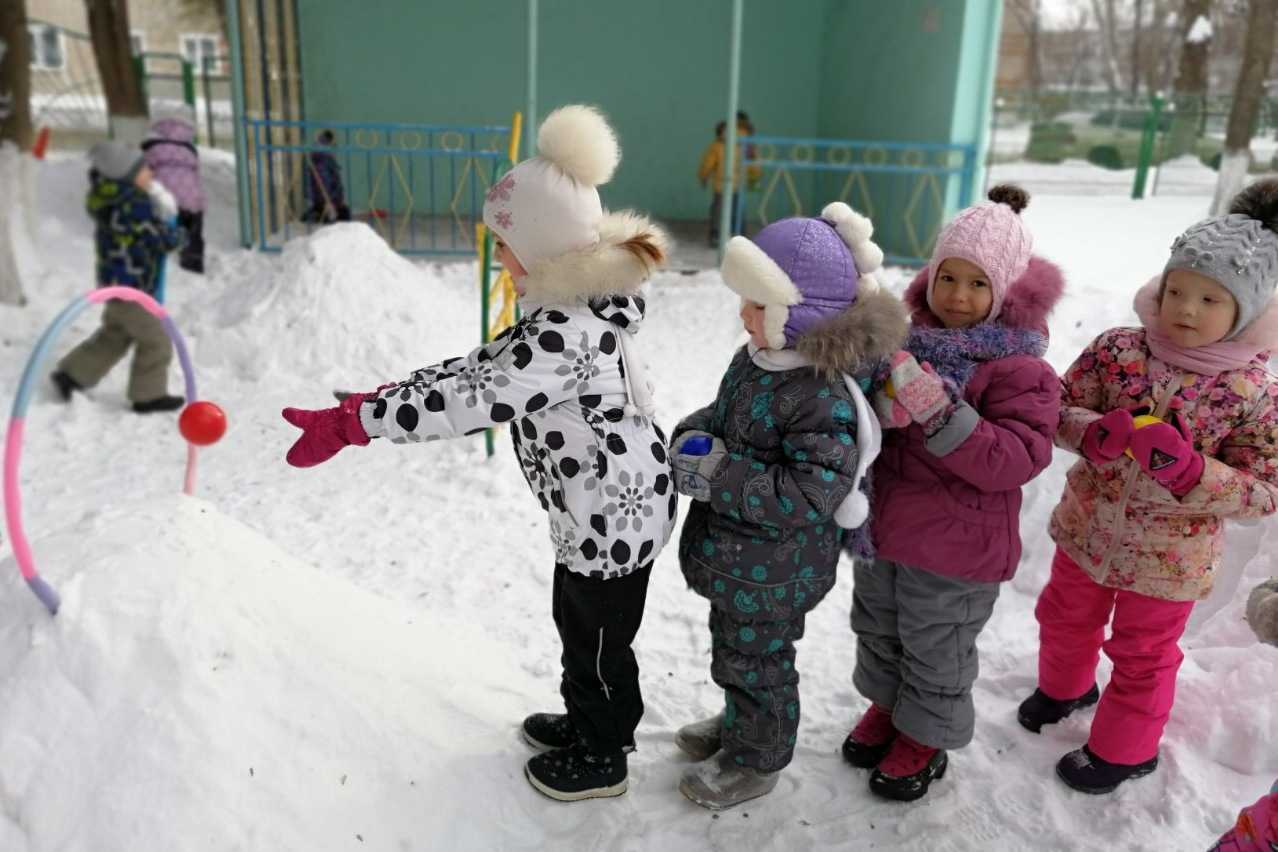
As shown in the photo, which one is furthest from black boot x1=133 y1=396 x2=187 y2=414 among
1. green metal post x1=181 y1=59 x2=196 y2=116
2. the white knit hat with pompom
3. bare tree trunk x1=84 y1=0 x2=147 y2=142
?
green metal post x1=181 y1=59 x2=196 y2=116

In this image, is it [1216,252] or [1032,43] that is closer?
[1216,252]

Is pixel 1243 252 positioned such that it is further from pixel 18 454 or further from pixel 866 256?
pixel 18 454

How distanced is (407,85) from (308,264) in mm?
4872

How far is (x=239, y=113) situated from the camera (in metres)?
7.57

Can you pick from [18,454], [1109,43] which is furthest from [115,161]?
[1109,43]

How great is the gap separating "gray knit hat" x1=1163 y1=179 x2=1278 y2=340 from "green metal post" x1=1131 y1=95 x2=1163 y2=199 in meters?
5.81

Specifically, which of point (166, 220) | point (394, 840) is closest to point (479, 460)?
point (166, 220)

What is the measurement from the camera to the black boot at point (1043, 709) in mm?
2617

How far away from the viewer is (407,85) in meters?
10.1

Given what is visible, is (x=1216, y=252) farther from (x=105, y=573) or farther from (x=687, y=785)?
(x=105, y=573)

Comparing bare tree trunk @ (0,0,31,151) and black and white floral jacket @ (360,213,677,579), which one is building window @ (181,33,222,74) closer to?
bare tree trunk @ (0,0,31,151)

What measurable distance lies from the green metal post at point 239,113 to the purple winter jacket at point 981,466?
267 inches

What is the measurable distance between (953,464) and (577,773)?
1.09 metres

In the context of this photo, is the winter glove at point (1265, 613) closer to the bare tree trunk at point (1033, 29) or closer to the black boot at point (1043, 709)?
the black boot at point (1043, 709)
